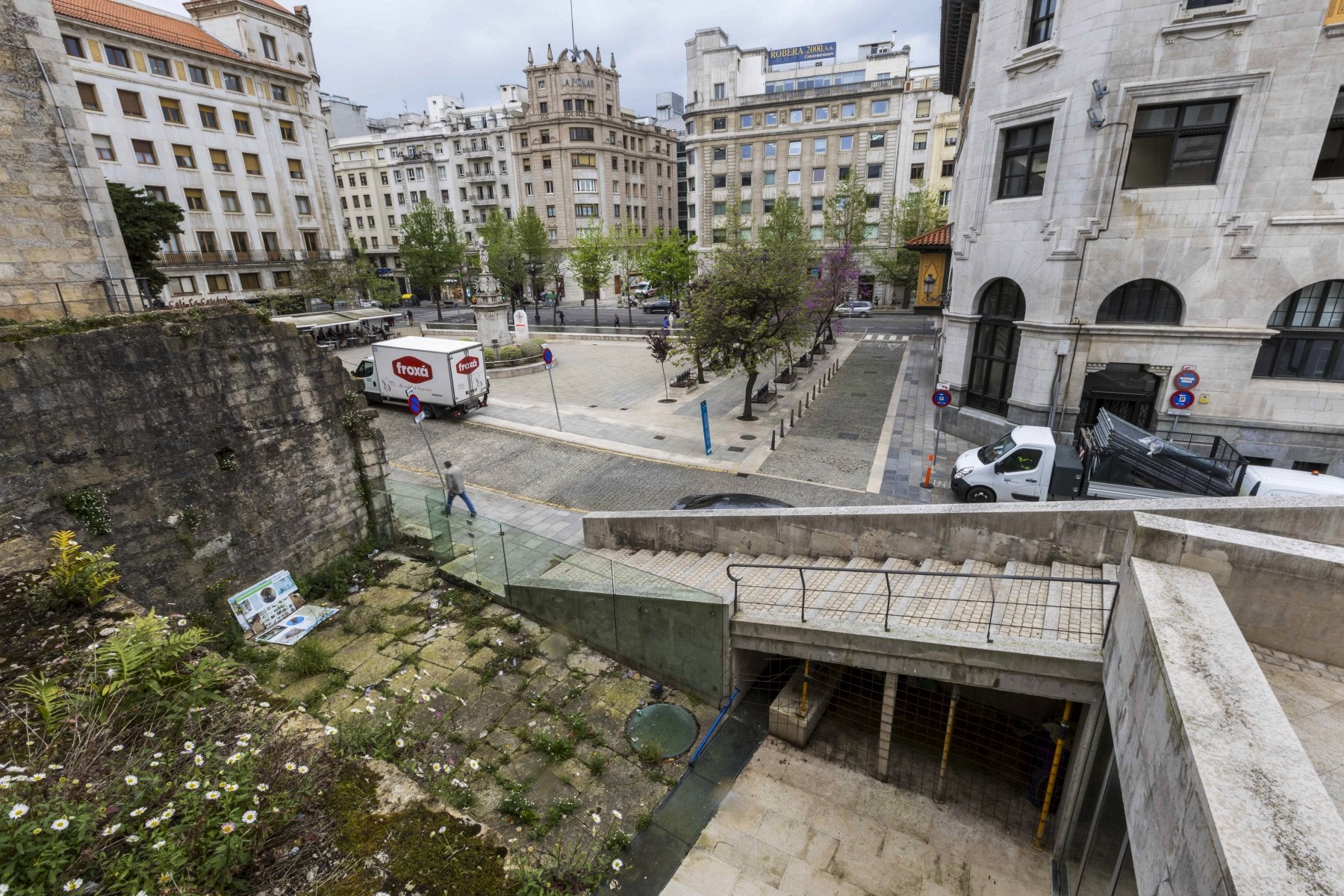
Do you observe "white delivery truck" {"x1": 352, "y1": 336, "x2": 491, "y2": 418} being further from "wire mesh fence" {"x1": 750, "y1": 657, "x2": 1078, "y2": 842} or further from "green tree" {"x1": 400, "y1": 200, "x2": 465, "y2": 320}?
"green tree" {"x1": 400, "y1": 200, "x2": 465, "y2": 320}

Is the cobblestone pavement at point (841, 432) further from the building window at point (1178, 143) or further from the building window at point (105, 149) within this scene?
the building window at point (105, 149)

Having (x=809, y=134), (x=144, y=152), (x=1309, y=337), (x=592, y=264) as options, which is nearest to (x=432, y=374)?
(x=1309, y=337)

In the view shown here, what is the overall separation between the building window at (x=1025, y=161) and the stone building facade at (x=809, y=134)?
116 feet

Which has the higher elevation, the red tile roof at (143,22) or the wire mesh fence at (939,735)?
the red tile roof at (143,22)

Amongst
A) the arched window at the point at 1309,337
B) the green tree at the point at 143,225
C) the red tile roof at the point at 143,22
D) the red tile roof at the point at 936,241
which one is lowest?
the arched window at the point at 1309,337

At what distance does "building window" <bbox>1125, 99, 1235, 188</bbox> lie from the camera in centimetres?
1366

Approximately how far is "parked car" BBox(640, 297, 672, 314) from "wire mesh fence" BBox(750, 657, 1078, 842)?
4650 centimetres

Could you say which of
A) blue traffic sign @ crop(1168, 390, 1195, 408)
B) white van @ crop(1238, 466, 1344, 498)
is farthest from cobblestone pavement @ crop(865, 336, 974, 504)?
white van @ crop(1238, 466, 1344, 498)

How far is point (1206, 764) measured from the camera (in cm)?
341

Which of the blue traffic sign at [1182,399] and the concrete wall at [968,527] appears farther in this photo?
the blue traffic sign at [1182,399]

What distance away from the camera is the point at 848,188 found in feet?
164

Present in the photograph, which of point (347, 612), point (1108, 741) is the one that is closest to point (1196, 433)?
point (1108, 741)

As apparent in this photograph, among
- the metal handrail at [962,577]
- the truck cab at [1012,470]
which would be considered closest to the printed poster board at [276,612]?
the metal handrail at [962,577]

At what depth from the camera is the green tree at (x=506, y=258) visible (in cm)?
4997
